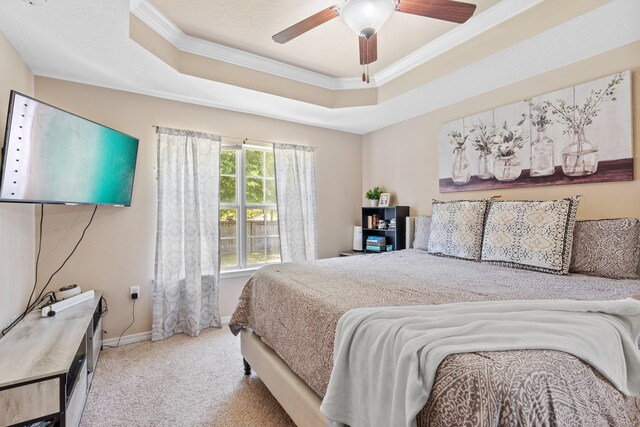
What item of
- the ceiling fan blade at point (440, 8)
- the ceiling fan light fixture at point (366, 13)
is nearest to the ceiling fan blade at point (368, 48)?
the ceiling fan light fixture at point (366, 13)

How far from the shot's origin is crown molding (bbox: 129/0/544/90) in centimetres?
213

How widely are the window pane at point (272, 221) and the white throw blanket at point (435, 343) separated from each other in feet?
8.93

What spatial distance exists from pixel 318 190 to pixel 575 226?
274 centimetres

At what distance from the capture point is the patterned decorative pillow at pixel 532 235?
81.3 inches

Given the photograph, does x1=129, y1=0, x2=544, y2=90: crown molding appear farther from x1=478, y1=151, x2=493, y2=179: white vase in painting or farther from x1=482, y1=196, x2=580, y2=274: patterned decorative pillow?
x1=482, y1=196, x2=580, y2=274: patterned decorative pillow

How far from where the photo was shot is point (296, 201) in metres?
3.84

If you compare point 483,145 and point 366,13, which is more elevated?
point 366,13

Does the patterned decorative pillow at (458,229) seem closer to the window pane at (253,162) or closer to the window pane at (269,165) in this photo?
the window pane at (269,165)

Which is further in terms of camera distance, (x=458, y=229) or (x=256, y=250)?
(x=256, y=250)

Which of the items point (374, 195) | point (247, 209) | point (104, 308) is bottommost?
point (104, 308)

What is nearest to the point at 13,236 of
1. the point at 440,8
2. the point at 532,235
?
the point at 440,8

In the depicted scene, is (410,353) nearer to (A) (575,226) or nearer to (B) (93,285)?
(A) (575,226)

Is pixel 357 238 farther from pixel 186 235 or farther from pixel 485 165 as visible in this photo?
pixel 186 235

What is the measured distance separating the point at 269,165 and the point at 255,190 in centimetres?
37
